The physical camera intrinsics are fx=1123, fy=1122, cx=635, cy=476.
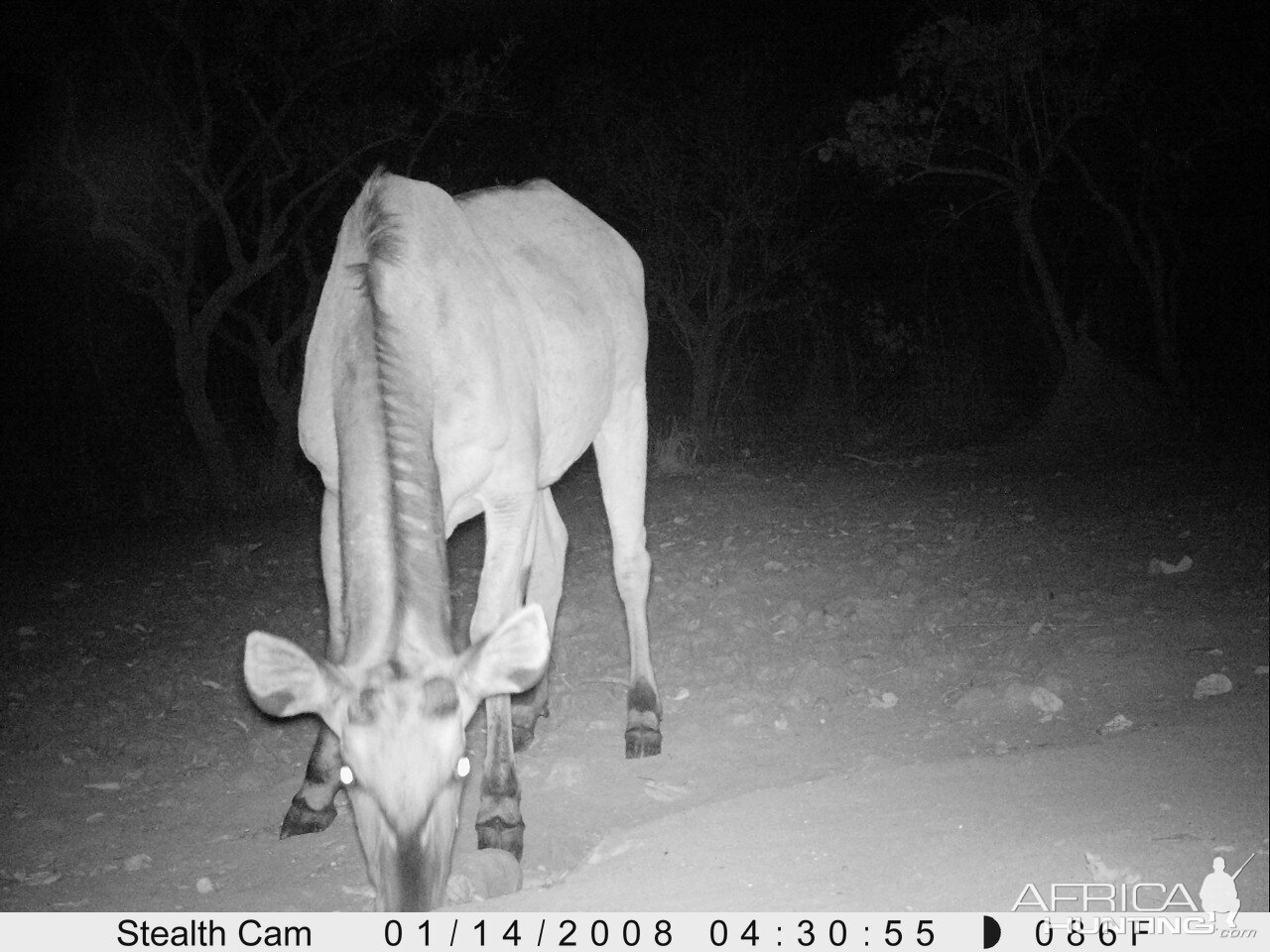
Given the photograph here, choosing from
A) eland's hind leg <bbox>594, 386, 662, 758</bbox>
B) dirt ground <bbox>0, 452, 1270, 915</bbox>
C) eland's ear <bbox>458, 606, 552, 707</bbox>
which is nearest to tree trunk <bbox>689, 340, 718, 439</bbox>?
dirt ground <bbox>0, 452, 1270, 915</bbox>

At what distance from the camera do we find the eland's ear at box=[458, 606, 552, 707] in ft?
9.88

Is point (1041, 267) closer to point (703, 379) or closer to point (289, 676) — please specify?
point (703, 379)

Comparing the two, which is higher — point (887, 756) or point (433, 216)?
point (433, 216)

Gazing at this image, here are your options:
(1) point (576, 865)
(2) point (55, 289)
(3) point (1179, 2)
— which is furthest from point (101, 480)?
(3) point (1179, 2)

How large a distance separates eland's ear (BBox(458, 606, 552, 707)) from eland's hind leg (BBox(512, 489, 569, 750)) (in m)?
2.20

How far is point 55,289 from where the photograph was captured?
20.2m

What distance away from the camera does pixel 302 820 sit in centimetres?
423

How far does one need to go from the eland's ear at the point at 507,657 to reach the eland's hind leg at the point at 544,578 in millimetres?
2203

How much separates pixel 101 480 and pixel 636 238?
8.52 m

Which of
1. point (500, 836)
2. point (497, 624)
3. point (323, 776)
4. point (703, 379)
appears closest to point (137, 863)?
point (323, 776)

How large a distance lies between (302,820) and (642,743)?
4.72 ft

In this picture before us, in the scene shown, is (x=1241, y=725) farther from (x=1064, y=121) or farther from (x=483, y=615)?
(x=1064, y=121)
